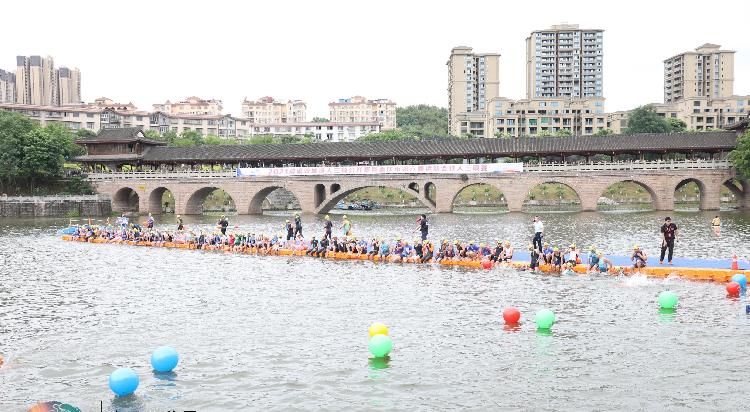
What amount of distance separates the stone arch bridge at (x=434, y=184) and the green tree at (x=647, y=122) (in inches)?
1723

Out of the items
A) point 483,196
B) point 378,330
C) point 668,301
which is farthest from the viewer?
point 483,196

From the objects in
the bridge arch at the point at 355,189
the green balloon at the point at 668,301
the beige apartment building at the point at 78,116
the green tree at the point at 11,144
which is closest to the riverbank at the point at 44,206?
the green tree at the point at 11,144

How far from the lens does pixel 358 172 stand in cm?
7662

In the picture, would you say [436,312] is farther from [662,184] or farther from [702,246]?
[662,184]

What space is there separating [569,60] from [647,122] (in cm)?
5912

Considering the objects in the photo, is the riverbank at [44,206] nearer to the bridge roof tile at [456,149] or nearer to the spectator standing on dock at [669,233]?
the bridge roof tile at [456,149]

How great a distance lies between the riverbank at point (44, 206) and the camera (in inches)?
3159

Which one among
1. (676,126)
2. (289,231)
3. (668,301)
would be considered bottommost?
(668,301)

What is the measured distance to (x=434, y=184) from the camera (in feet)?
244

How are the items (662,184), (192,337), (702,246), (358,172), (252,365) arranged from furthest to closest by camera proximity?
(358,172), (662,184), (702,246), (192,337), (252,365)

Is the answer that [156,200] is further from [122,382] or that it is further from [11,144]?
[122,382]

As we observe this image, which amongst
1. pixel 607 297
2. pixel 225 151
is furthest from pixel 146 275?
pixel 225 151

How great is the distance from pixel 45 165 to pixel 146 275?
186 ft

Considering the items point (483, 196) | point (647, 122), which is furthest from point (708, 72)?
point (483, 196)
